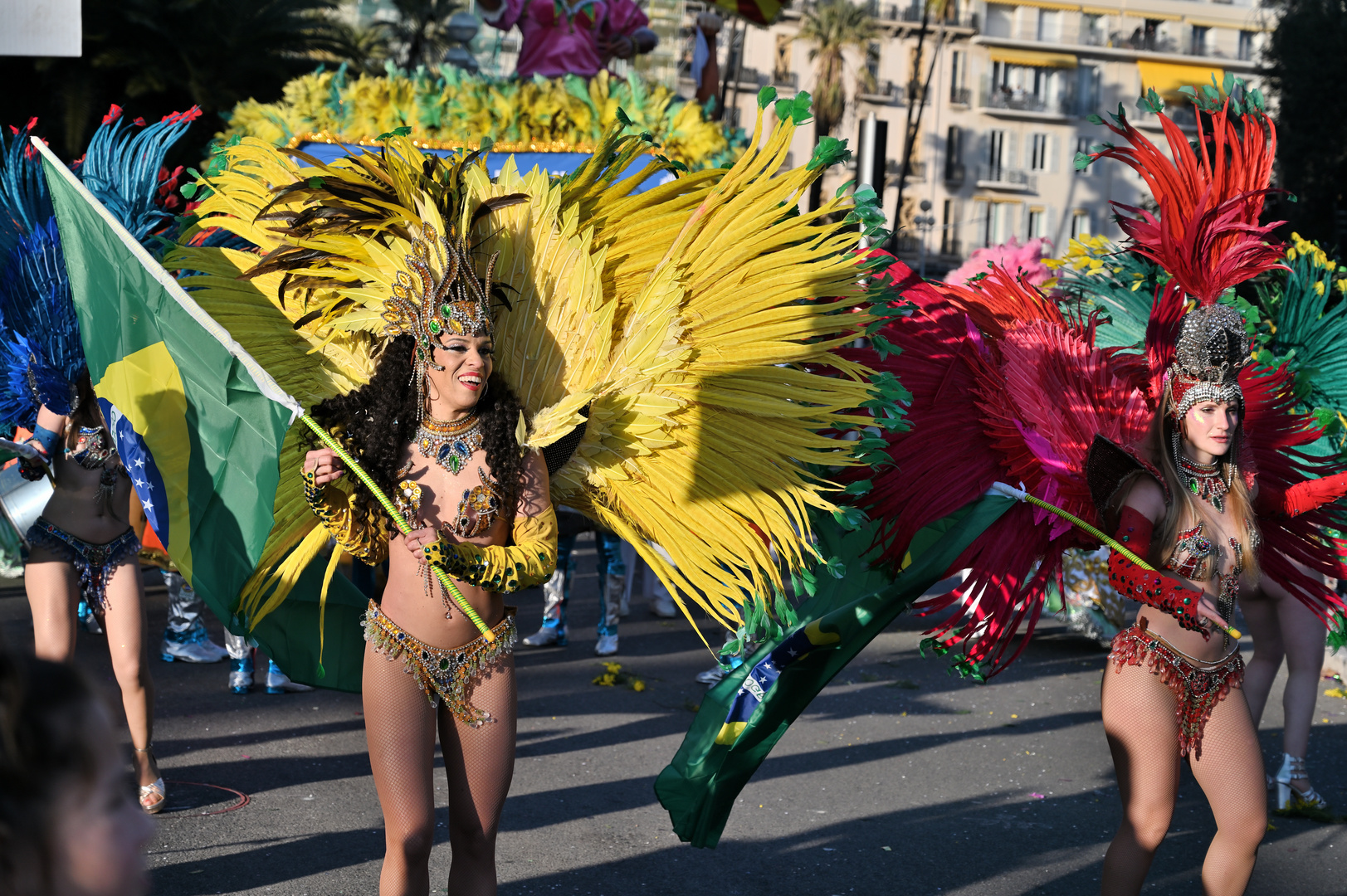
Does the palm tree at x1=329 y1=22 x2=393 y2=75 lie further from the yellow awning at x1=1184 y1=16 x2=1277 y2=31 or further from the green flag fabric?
the yellow awning at x1=1184 y1=16 x2=1277 y2=31

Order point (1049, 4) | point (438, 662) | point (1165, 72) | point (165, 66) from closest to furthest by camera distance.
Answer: point (438, 662) → point (165, 66) → point (1049, 4) → point (1165, 72)

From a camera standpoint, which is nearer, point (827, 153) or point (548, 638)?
point (827, 153)

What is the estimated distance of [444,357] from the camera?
3404mm

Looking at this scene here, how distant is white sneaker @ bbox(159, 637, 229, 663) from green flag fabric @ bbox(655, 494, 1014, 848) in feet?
15.1

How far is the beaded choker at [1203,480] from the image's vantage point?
3766 mm

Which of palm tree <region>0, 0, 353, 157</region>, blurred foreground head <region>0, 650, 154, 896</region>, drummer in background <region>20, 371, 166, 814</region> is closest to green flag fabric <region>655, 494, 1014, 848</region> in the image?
drummer in background <region>20, 371, 166, 814</region>

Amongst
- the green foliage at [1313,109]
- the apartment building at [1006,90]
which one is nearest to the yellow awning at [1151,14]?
the apartment building at [1006,90]

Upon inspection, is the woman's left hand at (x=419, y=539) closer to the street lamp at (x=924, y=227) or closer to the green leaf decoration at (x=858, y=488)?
the green leaf decoration at (x=858, y=488)

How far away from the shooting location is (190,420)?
11.8 ft

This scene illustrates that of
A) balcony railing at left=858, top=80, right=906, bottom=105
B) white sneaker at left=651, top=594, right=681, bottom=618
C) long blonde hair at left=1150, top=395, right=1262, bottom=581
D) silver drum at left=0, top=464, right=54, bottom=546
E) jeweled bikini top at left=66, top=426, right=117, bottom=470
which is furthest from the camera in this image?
balcony railing at left=858, top=80, right=906, bottom=105

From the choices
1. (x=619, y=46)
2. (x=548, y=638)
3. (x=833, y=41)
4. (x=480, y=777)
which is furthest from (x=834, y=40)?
(x=480, y=777)

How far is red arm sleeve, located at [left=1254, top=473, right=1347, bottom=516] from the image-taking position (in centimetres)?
395

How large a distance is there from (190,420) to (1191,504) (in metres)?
2.97

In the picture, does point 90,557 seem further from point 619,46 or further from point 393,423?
point 619,46
